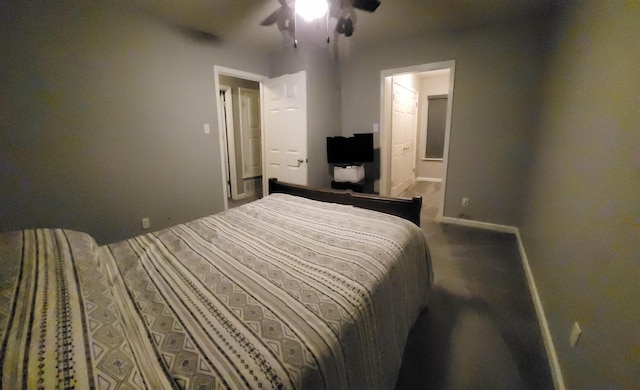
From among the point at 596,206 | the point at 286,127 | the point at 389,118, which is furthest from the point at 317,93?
the point at 596,206

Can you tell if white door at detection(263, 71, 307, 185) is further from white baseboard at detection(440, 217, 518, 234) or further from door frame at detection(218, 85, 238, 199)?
white baseboard at detection(440, 217, 518, 234)

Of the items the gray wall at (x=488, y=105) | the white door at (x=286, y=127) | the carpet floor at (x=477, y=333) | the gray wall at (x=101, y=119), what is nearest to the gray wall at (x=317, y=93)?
the white door at (x=286, y=127)

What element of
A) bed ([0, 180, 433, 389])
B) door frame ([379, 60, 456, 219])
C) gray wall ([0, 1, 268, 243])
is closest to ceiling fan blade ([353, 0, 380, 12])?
door frame ([379, 60, 456, 219])

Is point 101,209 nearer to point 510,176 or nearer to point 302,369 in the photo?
point 302,369

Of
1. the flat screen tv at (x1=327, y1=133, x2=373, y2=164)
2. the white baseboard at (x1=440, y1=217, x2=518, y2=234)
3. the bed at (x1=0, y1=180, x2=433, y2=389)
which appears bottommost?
the white baseboard at (x1=440, y1=217, x2=518, y2=234)

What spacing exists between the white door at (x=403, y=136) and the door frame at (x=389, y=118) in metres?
0.26

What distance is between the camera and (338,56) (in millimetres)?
3967

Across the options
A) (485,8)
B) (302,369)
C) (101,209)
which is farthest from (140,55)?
(485,8)

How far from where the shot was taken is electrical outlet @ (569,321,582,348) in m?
1.19

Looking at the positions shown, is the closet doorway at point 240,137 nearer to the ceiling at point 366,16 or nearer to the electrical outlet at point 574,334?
the ceiling at point 366,16

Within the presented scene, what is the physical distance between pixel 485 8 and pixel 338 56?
1922mm

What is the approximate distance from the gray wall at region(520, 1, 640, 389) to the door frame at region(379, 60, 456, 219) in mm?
1377

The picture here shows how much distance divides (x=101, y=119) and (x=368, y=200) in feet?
8.38

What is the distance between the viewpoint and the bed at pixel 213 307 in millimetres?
623
